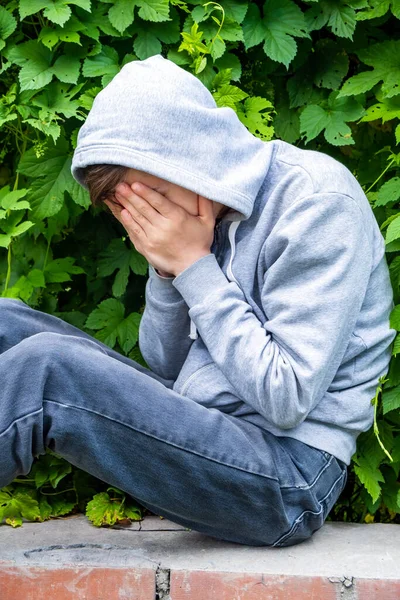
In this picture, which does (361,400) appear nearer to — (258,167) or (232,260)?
(232,260)

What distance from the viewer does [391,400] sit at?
199 centimetres

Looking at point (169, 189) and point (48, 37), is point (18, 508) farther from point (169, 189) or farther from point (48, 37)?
point (48, 37)

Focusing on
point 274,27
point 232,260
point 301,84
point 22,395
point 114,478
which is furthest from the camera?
point 301,84

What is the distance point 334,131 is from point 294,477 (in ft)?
3.00

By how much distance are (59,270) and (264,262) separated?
768mm

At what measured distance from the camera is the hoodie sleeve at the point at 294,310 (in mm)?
1658

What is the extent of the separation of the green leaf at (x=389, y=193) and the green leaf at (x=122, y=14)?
0.75 meters

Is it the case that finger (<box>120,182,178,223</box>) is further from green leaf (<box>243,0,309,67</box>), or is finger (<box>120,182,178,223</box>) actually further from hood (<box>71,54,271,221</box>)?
green leaf (<box>243,0,309,67</box>)

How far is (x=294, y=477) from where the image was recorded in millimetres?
1785

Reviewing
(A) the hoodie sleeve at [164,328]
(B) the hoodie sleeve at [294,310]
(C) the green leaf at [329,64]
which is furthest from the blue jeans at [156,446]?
(C) the green leaf at [329,64]

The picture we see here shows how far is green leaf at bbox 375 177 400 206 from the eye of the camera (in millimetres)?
2059

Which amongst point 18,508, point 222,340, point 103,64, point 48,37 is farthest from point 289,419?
point 48,37

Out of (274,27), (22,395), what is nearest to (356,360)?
(22,395)

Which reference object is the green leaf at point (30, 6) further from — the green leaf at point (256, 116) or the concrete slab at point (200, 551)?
the concrete slab at point (200, 551)
